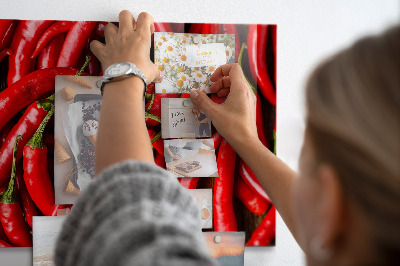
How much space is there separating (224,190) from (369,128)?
0.52 m

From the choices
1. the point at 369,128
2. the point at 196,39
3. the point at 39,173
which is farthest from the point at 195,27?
the point at 369,128

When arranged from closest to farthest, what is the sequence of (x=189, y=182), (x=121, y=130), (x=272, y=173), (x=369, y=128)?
(x=369, y=128)
(x=121, y=130)
(x=272, y=173)
(x=189, y=182)

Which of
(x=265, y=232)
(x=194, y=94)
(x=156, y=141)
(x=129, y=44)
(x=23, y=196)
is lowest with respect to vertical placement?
(x=265, y=232)

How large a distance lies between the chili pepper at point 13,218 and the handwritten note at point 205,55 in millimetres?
404

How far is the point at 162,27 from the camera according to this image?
796 millimetres

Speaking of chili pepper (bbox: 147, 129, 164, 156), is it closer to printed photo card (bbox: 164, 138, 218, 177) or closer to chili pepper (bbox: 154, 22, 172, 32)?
printed photo card (bbox: 164, 138, 218, 177)

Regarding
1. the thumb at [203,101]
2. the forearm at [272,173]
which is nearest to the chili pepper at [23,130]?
the thumb at [203,101]

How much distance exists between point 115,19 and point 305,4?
432mm

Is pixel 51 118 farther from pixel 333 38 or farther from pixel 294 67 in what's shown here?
pixel 333 38

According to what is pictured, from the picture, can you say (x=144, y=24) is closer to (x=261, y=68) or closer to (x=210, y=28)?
(x=210, y=28)

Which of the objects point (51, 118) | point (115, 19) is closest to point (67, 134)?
point (51, 118)

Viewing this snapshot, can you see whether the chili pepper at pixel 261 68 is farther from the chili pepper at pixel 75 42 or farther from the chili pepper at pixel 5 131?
the chili pepper at pixel 5 131

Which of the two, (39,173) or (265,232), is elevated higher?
(39,173)

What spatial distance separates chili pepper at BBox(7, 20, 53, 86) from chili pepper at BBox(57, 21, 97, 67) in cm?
5
